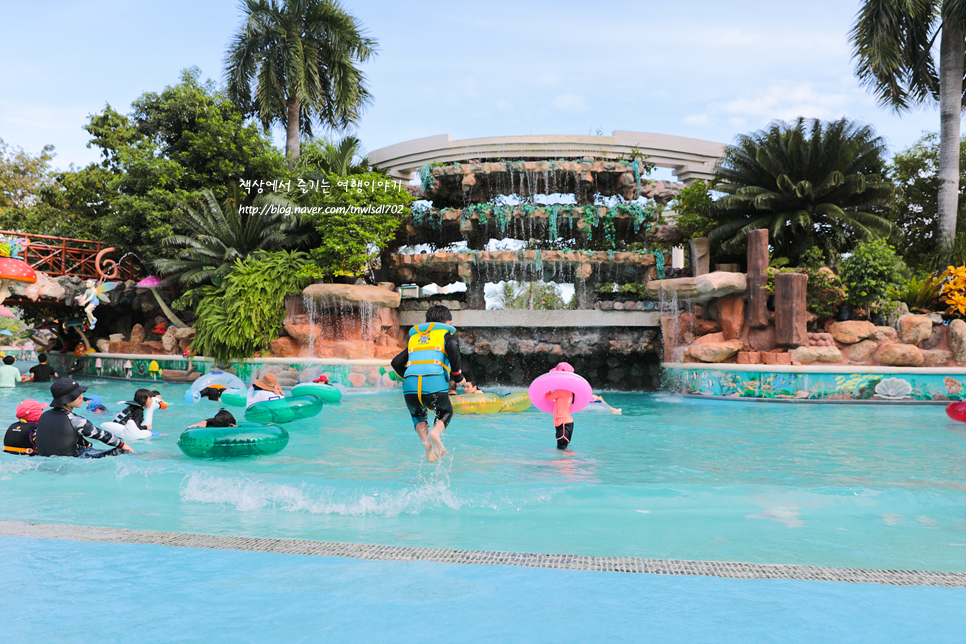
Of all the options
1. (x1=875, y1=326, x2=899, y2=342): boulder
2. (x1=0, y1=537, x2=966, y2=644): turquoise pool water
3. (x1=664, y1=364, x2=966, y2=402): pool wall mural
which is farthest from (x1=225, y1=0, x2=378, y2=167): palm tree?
(x1=0, y1=537, x2=966, y2=644): turquoise pool water

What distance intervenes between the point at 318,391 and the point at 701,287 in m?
11.0

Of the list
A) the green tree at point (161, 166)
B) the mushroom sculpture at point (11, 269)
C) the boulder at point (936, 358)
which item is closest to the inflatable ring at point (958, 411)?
the boulder at point (936, 358)

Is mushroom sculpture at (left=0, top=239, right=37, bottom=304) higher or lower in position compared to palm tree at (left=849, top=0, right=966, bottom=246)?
lower

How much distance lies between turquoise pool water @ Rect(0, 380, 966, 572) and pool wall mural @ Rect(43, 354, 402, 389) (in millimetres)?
9026

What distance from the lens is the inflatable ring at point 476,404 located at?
12.8 metres

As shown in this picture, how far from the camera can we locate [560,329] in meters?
21.0

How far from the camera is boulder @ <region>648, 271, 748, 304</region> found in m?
17.5

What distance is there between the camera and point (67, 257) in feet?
81.2

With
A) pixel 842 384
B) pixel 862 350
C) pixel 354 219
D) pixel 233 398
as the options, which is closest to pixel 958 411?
pixel 842 384

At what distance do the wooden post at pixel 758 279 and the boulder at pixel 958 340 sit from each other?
4.29 metres

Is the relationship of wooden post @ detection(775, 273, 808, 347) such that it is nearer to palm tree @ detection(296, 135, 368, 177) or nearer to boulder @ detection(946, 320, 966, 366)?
boulder @ detection(946, 320, 966, 366)

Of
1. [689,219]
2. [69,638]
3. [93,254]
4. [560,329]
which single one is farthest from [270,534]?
[93,254]

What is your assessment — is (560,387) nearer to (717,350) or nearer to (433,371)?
(433,371)

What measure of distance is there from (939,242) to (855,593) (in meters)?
20.9
